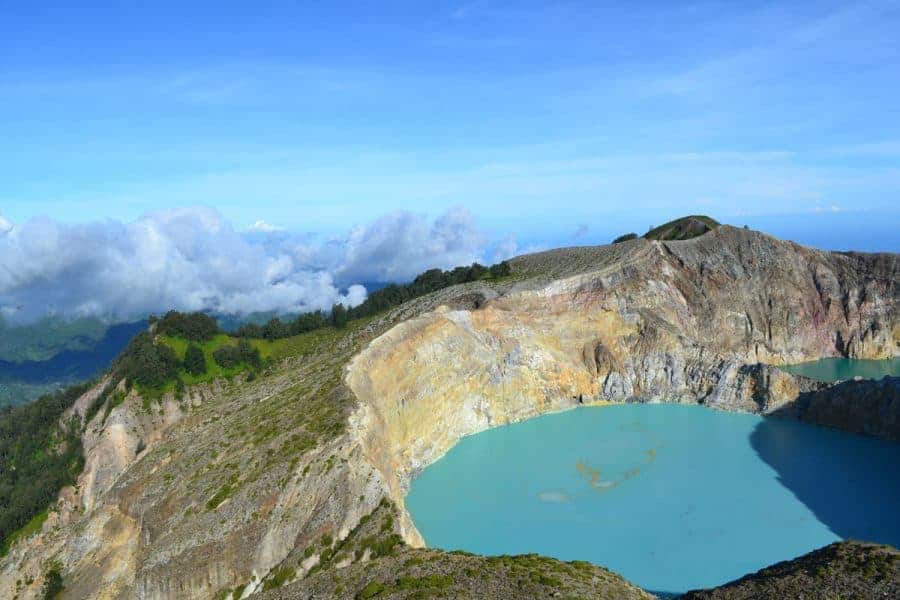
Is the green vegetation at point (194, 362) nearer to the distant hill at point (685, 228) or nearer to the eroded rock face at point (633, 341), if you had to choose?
the eroded rock face at point (633, 341)

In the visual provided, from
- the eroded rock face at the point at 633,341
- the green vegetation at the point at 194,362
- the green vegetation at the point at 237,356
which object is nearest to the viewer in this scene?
the eroded rock face at the point at 633,341

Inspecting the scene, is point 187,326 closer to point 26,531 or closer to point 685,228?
point 26,531

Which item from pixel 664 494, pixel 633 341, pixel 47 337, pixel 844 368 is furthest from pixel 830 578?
pixel 47 337

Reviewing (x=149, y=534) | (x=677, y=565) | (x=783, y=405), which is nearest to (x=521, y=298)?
(x=783, y=405)

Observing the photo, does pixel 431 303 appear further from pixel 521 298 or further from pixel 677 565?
pixel 677 565

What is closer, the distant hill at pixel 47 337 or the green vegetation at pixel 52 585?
the green vegetation at pixel 52 585

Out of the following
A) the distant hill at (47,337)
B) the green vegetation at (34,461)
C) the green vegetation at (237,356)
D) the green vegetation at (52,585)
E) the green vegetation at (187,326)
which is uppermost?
the green vegetation at (187,326)

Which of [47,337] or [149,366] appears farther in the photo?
[47,337]

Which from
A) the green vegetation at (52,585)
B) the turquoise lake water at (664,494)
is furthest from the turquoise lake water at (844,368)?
the green vegetation at (52,585)
